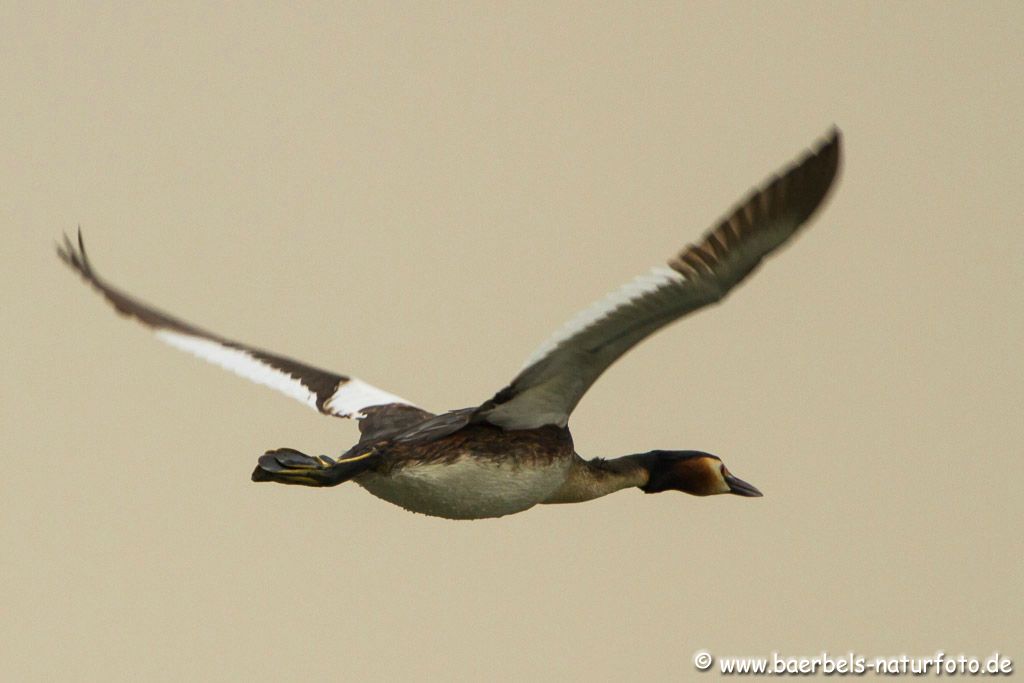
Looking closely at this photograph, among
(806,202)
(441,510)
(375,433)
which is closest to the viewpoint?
(806,202)

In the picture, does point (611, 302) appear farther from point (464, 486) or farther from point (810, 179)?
point (464, 486)

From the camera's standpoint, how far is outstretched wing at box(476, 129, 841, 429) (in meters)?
4.26

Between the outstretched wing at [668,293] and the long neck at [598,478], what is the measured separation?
0.58m

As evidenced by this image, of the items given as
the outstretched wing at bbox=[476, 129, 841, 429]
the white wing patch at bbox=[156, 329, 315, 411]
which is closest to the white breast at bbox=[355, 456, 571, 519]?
the outstretched wing at bbox=[476, 129, 841, 429]

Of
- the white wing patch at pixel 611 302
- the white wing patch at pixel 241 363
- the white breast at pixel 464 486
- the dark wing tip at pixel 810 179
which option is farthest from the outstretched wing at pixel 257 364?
the dark wing tip at pixel 810 179

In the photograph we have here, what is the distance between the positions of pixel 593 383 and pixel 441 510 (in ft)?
2.87

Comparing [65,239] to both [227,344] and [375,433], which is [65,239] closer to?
[227,344]

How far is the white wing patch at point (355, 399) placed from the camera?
627 cm

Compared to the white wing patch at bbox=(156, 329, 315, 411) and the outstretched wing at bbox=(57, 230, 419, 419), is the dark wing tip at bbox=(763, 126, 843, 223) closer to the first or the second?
the outstretched wing at bbox=(57, 230, 419, 419)

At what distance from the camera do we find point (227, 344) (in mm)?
6723

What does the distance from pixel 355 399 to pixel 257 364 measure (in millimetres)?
608

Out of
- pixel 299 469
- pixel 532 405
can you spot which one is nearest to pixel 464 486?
pixel 532 405

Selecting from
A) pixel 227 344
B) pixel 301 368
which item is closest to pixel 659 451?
pixel 301 368

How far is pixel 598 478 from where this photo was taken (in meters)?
6.00
